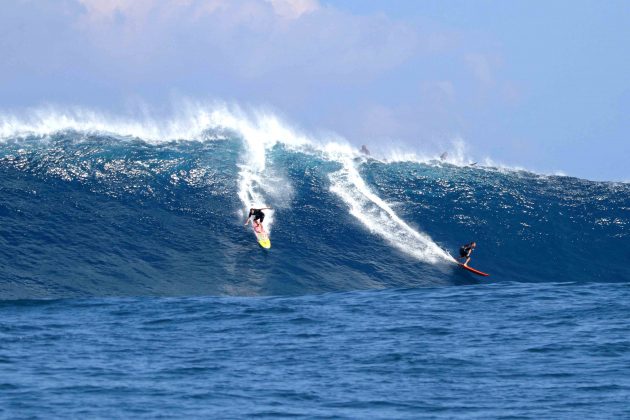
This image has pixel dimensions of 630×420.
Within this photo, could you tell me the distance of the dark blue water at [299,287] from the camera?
23.8m

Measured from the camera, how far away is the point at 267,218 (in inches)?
1736

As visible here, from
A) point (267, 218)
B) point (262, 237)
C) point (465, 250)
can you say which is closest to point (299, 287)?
point (262, 237)

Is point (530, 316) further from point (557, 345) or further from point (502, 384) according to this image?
point (502, 384)

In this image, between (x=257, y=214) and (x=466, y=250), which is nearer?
(x=466, y=250)

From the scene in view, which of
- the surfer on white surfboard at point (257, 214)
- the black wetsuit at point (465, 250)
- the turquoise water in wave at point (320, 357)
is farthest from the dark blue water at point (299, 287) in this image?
the black wetsuit at point (465, 250)

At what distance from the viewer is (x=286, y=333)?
29.3 meters

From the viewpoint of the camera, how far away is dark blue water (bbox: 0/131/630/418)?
23781mm

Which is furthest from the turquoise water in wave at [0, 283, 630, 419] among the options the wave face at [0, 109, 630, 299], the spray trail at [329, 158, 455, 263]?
the spray trail at [329, 158, 455, 263]

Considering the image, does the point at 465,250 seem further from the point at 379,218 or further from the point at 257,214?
the point at 257,214

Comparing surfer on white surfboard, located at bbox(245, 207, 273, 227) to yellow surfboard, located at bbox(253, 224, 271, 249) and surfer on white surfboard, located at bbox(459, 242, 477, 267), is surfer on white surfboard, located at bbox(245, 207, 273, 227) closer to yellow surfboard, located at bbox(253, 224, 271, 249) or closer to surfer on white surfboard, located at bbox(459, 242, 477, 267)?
yellow surfboard, located at bbox(253, 224, 271, 249)

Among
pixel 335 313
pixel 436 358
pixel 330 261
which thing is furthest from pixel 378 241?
pixel 436 358

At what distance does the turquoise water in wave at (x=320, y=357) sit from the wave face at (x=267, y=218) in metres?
3.80

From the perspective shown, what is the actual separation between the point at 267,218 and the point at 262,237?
2.57 meters

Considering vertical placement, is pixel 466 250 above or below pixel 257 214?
above
